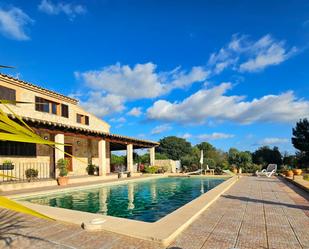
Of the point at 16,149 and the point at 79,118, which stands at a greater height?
the point at 79,118

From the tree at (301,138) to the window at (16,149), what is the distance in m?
38.1

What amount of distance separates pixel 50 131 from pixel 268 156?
37748 mm

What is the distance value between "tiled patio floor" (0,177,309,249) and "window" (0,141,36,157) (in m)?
9.38

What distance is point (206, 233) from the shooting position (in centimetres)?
Result: 517

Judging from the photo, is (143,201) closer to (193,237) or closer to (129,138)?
(193,237)

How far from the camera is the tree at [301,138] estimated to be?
42.6 metres

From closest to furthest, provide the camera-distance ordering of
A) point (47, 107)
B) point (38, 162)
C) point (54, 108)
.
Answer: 1. point (38, 162)
2. point (47, 107)
3. point (54, 108)

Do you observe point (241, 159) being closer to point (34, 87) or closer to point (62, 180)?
point (62, 180)

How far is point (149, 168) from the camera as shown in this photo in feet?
86.5

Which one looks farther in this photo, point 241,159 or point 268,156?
point 268,156

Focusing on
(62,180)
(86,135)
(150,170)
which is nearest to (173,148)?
(150,170)

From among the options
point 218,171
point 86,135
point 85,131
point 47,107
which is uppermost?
point 47,107

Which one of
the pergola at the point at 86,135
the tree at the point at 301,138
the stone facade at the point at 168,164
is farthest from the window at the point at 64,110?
the tree at the point at 301,138

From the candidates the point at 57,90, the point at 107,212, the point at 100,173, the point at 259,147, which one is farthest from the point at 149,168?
the point at 259,147
